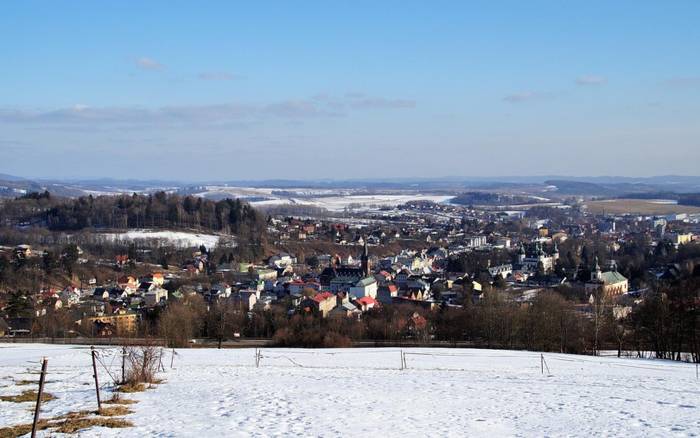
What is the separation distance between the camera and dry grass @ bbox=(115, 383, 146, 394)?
12.0 meters

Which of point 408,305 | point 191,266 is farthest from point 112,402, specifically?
point 191,266

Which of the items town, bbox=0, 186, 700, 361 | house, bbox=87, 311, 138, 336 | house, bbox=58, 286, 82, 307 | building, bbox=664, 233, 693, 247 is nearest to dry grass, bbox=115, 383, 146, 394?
town, bbox=0, 186, 700, 361

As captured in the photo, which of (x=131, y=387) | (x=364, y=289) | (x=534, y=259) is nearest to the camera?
(x=131, y=387)

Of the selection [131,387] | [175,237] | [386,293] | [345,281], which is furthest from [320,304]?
[175,237]

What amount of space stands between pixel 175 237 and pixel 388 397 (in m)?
81.2

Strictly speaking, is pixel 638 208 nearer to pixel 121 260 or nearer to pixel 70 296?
pixel 121 260

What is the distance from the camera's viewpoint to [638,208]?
16512cm

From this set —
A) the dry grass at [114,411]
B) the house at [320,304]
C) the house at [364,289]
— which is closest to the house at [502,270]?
the house at [364,289]

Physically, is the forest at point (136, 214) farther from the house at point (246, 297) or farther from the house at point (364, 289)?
the house at point (246, 297)

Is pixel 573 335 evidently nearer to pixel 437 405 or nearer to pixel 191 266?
pixel 437 405

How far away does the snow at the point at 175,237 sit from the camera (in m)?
85.4

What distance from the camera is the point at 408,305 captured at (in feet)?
148

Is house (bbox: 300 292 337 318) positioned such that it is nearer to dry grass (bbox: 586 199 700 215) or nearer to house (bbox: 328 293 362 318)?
house (bbox: 328 293 362 318)

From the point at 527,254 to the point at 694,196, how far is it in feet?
407
